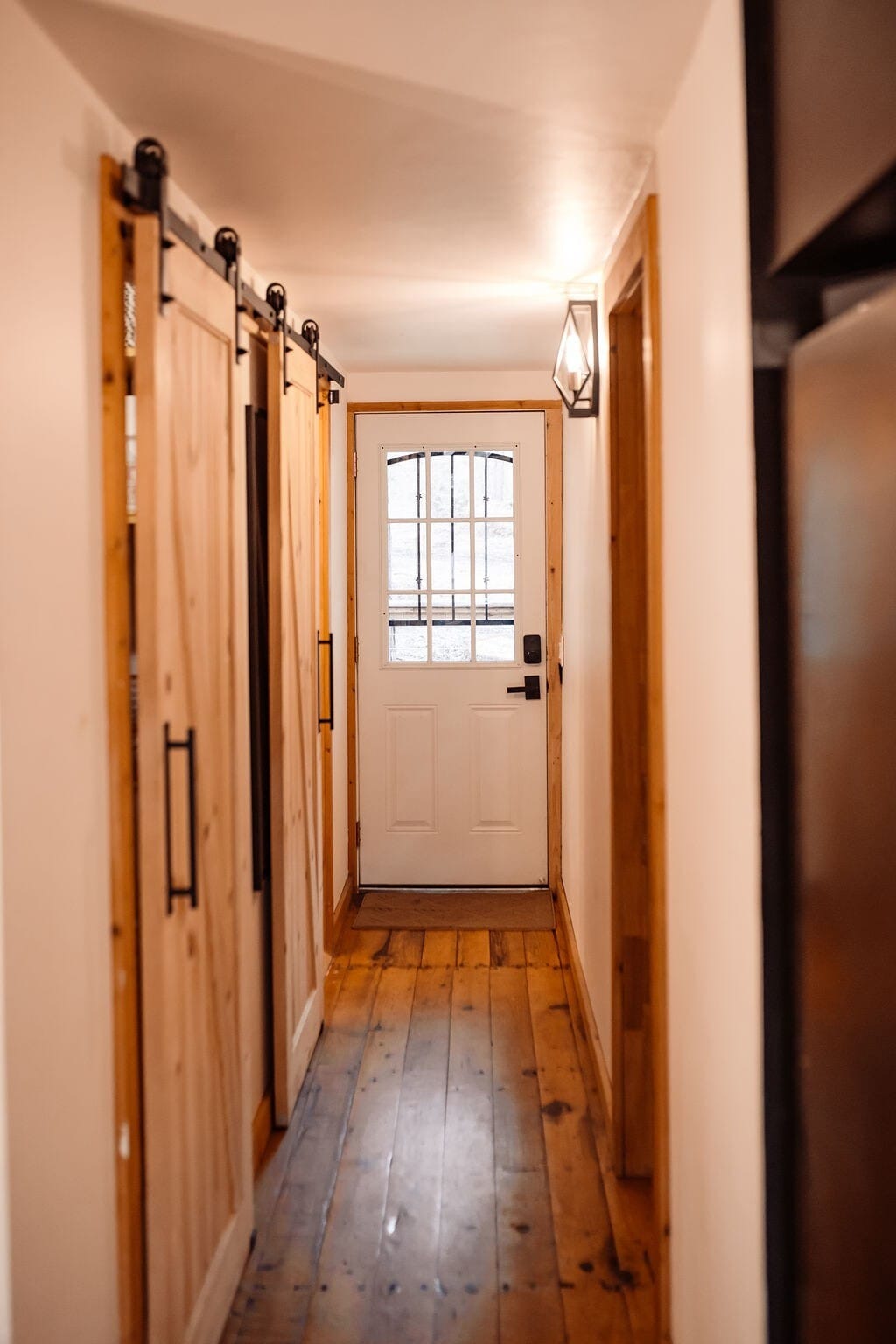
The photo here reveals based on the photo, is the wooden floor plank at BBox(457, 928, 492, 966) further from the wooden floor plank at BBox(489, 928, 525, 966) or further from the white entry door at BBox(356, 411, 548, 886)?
the white entry door at BBox(356, 411, 548, 886)

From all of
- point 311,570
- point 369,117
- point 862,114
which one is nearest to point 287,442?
point 311,570

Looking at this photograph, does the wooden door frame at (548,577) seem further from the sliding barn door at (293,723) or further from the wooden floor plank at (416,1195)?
the sliding barn door at (293,723)

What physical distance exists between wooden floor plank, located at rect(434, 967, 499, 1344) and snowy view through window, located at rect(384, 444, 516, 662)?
1905 mm

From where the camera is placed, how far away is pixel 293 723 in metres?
3.22

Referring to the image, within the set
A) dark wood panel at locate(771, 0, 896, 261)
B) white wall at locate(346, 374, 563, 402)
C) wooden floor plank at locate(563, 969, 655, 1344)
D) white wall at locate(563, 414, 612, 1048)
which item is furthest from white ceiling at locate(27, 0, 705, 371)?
wooden floor plank at locate(563, 969, 655, 1344)

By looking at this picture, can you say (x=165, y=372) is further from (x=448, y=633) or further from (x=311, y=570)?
(x=448, y=633)

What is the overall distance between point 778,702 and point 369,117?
1.39 m

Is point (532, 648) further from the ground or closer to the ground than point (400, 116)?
closer to the ground

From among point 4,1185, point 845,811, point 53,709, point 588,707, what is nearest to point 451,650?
point 588,707

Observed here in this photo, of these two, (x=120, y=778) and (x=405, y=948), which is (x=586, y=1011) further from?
(x=120, y=778)

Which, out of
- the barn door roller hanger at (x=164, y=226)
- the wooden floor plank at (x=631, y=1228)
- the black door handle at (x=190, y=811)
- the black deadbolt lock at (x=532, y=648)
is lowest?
the wooden floor plank at (x=631, y=1228)

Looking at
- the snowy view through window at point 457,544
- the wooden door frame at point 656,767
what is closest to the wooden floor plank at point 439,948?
the snowy view through window at point 457,544

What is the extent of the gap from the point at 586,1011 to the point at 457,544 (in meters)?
2.34

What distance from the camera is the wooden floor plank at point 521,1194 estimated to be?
2252 millimetres
